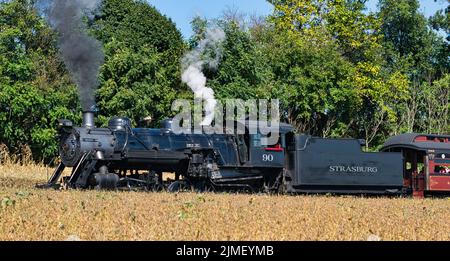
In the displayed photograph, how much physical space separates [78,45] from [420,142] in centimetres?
1155

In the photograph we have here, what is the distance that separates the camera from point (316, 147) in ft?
64.1

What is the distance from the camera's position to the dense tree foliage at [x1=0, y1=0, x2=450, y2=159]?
98.1ft

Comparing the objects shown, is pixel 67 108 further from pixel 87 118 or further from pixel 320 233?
pixel 320 233

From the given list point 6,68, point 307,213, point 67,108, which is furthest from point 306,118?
point 307,213

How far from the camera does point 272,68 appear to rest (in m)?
38.3

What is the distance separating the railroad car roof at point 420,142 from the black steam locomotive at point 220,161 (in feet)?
0.52

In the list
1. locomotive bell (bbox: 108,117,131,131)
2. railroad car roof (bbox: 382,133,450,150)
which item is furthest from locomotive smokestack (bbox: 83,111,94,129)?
railroad car roof (bbox: 382,133,450,150)

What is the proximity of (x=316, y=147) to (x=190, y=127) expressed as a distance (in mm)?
3474

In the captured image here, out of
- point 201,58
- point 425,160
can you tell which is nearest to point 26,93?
point 201,58

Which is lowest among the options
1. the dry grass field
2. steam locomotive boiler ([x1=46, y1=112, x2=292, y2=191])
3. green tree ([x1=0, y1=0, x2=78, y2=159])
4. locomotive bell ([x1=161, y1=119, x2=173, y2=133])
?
the dry grass field

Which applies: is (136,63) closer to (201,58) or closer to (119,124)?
(201,58)

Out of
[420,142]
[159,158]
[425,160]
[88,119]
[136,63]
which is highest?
[136,63]

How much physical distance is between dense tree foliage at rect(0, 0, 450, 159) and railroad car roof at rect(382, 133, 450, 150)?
10.8 m

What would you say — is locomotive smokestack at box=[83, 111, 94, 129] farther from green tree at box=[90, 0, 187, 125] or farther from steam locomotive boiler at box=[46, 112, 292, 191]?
green tree at box=[90, 0, 187, 125]
